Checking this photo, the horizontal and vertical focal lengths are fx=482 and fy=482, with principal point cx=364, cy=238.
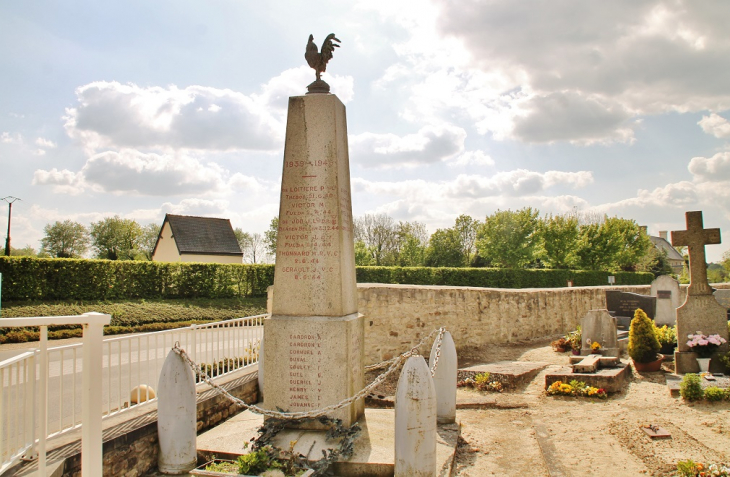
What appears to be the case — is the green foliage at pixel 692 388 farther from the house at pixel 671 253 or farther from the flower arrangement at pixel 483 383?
the house at pixel 671 253

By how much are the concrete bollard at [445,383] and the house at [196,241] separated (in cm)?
3504

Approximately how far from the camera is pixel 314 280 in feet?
16.6

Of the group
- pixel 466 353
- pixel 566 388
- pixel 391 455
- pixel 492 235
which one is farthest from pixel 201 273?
pixel 492 235

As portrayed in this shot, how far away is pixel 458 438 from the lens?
5590mm

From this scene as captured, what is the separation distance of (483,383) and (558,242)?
3364cm

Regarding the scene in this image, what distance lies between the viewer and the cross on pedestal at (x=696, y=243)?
9.08 meters

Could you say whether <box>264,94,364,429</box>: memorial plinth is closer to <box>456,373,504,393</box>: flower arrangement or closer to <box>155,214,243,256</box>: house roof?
<box>456,373,504,393</box>: flower arrangement

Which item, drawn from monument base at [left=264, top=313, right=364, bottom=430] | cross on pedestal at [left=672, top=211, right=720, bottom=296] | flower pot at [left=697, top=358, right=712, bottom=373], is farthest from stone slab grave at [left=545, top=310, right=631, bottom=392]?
monument base at [left=264, top=313, right=364, bottom=430]

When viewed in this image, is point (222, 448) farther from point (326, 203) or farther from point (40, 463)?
point (326, 203)

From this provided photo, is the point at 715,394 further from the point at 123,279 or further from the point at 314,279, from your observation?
the point at 123,279

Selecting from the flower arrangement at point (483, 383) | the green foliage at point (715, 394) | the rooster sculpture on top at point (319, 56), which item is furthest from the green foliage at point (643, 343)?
the rooster sculpture on top at point (319, 56)

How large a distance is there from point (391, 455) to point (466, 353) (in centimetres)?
754

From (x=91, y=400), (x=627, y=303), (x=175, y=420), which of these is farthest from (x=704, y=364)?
(x=91, y=400)

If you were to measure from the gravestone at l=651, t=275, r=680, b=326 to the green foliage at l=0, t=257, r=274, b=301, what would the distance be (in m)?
18.5
